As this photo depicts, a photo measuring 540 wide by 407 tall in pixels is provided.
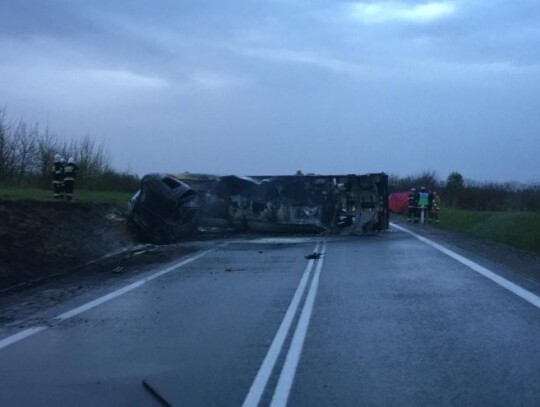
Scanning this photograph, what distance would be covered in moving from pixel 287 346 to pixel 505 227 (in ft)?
86.9

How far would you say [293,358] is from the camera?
7023mm

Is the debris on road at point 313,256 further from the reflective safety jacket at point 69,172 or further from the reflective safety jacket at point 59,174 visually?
the reflective safety jacket at point 59,174

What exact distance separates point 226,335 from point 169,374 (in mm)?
1692

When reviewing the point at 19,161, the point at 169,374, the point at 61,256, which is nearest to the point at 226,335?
the point at 169,374

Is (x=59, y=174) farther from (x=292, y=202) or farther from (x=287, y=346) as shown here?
(x=287, y=346)

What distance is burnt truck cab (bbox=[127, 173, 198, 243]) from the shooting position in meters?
22.0

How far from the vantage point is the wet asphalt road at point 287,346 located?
589cm

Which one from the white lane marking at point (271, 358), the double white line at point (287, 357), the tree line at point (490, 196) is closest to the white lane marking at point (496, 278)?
the double white line at point (287, 357)

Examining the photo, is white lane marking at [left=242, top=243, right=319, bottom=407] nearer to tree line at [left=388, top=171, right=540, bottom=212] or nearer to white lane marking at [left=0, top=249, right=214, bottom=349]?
white lane marking at [left=0, top=249, right=214, bottom=349]

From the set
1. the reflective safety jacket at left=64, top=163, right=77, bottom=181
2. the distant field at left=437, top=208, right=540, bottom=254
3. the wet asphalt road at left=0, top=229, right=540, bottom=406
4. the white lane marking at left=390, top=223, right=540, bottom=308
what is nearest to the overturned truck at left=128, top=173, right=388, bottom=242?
the reflective safety jacket at left=64, top=163, right=77, bottom=181

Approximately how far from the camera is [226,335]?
26.8 ft

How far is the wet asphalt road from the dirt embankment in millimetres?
3166

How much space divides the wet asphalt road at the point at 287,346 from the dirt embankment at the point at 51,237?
3166mm

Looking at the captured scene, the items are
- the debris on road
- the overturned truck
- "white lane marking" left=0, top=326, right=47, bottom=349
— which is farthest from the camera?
the overturned truck
